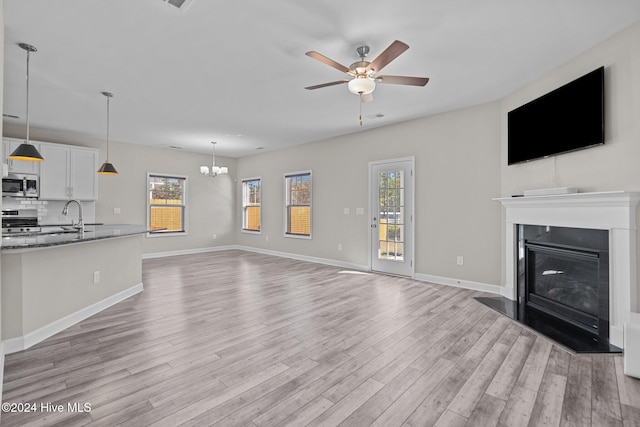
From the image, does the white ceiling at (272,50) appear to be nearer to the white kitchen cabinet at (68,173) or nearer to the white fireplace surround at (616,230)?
the white kitchen cabinet at (68,173)

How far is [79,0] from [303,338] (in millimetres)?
3268

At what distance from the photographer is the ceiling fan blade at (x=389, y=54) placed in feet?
7.63

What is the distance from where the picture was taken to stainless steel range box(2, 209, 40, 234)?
5332 millimetres

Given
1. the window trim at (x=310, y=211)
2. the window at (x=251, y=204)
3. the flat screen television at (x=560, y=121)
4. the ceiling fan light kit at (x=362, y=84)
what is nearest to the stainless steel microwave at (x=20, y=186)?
the window at (x=251, y=204)

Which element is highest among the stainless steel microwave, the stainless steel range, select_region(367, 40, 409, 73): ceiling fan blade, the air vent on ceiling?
the air vent on ceiling

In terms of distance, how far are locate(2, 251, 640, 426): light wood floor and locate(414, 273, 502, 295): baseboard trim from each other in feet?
2.47

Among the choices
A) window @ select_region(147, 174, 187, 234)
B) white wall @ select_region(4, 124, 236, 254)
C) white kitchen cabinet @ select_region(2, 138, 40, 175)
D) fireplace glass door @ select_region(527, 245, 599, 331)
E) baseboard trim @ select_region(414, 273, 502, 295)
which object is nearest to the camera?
fireplace glass door @ select_region(527, 245, 599, 331)

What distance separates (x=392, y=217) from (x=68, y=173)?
20.6ft

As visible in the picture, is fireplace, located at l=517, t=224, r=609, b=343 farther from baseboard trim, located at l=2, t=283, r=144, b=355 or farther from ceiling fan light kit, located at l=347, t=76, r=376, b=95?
baseboard trim, located at l=2, t=283, r=144, b=355

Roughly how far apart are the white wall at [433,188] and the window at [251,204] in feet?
6.84

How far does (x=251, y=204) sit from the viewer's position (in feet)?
29.0

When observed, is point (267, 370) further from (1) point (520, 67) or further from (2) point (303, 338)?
(1) point (520, 67)

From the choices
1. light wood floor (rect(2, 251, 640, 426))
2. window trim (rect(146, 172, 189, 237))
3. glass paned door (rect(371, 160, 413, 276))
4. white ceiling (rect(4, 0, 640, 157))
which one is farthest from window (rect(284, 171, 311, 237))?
light wood floor (rect(2, 251, 640, 426))

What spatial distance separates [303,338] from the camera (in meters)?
2.83
